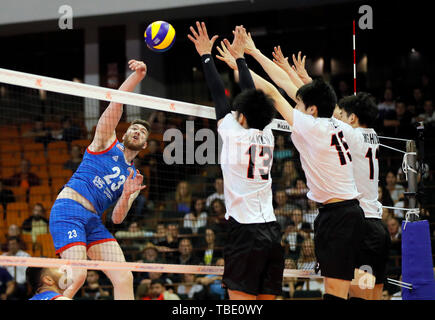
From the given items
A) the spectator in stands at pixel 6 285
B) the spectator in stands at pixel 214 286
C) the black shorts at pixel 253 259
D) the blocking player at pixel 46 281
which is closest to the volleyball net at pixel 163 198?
the spectator in stands at pixel 6 285

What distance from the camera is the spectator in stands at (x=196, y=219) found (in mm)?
11400

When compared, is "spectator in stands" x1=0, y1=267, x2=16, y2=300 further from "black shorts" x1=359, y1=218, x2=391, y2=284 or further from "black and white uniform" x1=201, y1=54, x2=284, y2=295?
"black shorts" x1=359, y1=218, x2=391, y2=284

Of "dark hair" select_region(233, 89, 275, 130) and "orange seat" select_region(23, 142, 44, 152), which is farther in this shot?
"orange seat" select_region(23, 142, 44, 152)

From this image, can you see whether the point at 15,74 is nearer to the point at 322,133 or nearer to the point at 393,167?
the point at 322,133

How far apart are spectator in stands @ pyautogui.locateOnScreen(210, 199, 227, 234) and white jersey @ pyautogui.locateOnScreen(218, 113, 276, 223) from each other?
650 centimetres

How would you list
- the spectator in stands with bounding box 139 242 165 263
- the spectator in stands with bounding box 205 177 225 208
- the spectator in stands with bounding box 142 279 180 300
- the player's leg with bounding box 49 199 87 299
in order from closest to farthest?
the player's leg with bounding box 49 199 87 299 < the spectator in stands with bounding box 142 279 180 300 < the spectator in stands with bounding box 139 242 165 263 < the spectator in stands with bounding box 205 177 225 208

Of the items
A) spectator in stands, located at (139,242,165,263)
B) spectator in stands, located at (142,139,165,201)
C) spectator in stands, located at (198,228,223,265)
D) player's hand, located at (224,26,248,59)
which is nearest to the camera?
player's hand, located at (224,26,248,59)

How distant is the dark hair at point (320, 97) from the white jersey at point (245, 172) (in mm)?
609

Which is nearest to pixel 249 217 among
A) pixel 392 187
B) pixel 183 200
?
pixel 392 187

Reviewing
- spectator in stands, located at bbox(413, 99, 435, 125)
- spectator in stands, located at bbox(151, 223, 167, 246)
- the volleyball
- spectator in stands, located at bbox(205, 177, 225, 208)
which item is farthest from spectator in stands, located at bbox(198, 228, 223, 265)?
spectator in stands, located at bbox(413, 99, 435, 125)

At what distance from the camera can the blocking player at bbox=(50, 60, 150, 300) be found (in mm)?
5887

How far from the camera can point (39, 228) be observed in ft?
40.4

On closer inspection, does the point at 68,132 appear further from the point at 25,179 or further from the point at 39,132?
the point at 39,132

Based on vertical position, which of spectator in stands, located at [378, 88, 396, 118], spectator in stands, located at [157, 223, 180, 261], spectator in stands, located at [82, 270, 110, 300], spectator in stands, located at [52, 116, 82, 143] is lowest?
spectator in stands, located at [82, 270, 110, 300]
